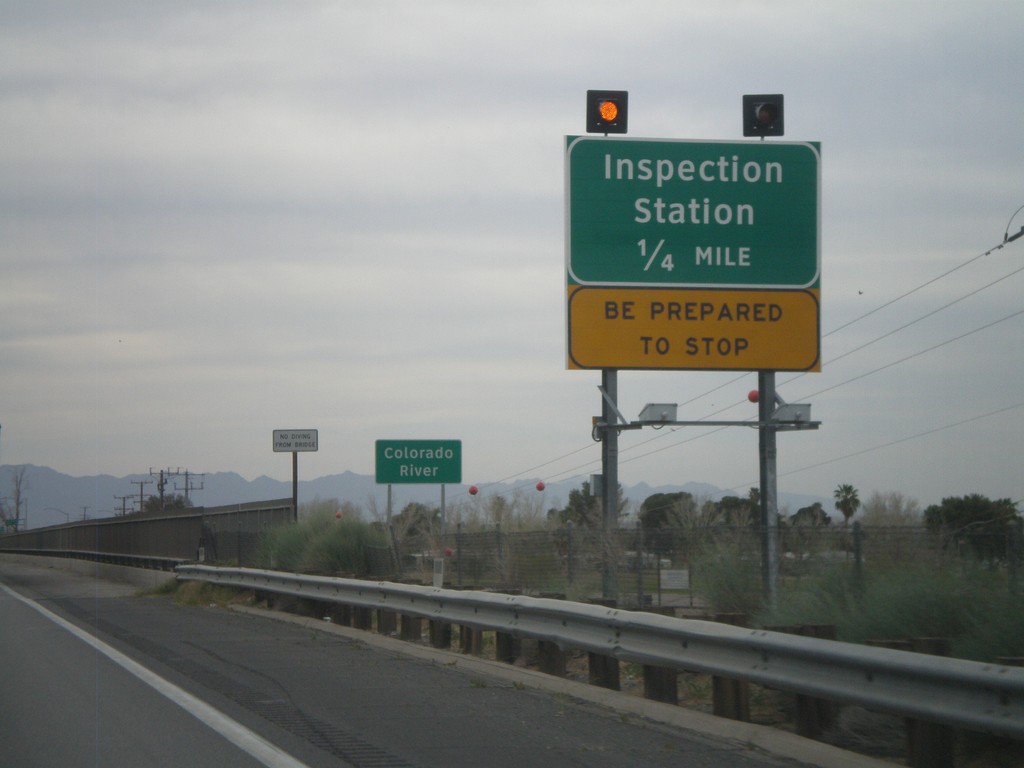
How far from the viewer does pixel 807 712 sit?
810cm

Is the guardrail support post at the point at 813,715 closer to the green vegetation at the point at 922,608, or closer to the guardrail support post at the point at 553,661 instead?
the green vegetation at the point at 922,608

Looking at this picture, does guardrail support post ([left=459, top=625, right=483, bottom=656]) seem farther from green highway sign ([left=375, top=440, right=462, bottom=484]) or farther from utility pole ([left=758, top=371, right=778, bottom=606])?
green highway sign ([left=375, top=440, right=462, bottom=484])

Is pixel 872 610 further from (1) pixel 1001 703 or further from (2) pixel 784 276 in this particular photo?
(2) pixel 784 276

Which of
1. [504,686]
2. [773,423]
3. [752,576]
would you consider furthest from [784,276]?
[504,686]

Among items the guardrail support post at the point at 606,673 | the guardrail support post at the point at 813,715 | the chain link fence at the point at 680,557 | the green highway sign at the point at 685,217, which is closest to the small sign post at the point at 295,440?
the chain link fence at the point at 680,557

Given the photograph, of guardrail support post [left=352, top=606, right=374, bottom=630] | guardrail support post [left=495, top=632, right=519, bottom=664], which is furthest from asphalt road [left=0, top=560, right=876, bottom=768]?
guardrail support post [left=352, top=606, right=374, bottom=630]

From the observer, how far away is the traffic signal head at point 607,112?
17.3 meters

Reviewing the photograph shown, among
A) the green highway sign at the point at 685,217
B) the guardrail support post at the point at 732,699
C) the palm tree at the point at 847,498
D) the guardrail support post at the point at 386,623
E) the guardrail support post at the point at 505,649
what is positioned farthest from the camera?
the palm tree at the point at 847,498

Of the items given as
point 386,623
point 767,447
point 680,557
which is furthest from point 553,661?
point 767,447

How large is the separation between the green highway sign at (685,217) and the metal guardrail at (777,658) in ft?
20.1

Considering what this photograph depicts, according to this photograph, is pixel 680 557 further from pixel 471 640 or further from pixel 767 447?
pixel 471 640

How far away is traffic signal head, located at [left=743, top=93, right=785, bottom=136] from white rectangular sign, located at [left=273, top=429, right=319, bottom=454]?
48.7 feet

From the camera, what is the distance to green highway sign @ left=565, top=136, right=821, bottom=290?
56.2 ft

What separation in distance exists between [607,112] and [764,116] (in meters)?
2.43
